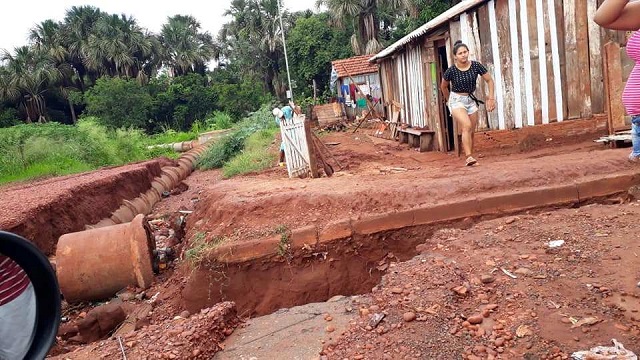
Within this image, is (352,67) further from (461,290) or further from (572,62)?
(461,290)

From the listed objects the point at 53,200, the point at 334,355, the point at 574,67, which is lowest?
the point at 334,355

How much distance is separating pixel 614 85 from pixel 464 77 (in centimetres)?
213

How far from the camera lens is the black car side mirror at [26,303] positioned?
54.1 inches

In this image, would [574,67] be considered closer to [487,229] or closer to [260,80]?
[487,229]

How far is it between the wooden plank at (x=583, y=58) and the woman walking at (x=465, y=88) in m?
2.00

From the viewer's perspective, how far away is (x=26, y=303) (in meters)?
1.45

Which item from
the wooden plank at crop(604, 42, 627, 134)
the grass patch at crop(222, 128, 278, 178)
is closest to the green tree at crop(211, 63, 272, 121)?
the grass patch at crop(222, 128, 278, 178)

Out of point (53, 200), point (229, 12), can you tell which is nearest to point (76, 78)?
point (229, 12)

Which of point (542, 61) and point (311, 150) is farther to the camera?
point (311, 150)

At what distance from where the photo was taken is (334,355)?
2.99 metres

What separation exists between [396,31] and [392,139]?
17.6m

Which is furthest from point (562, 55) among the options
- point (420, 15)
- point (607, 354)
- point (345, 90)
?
point (345, 90)

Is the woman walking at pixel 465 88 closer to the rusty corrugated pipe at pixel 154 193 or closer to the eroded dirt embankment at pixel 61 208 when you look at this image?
the rusty corrugated pipe at pixel 154 193

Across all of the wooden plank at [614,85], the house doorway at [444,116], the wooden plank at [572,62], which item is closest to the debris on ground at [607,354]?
the wooden plank at [614,85]
